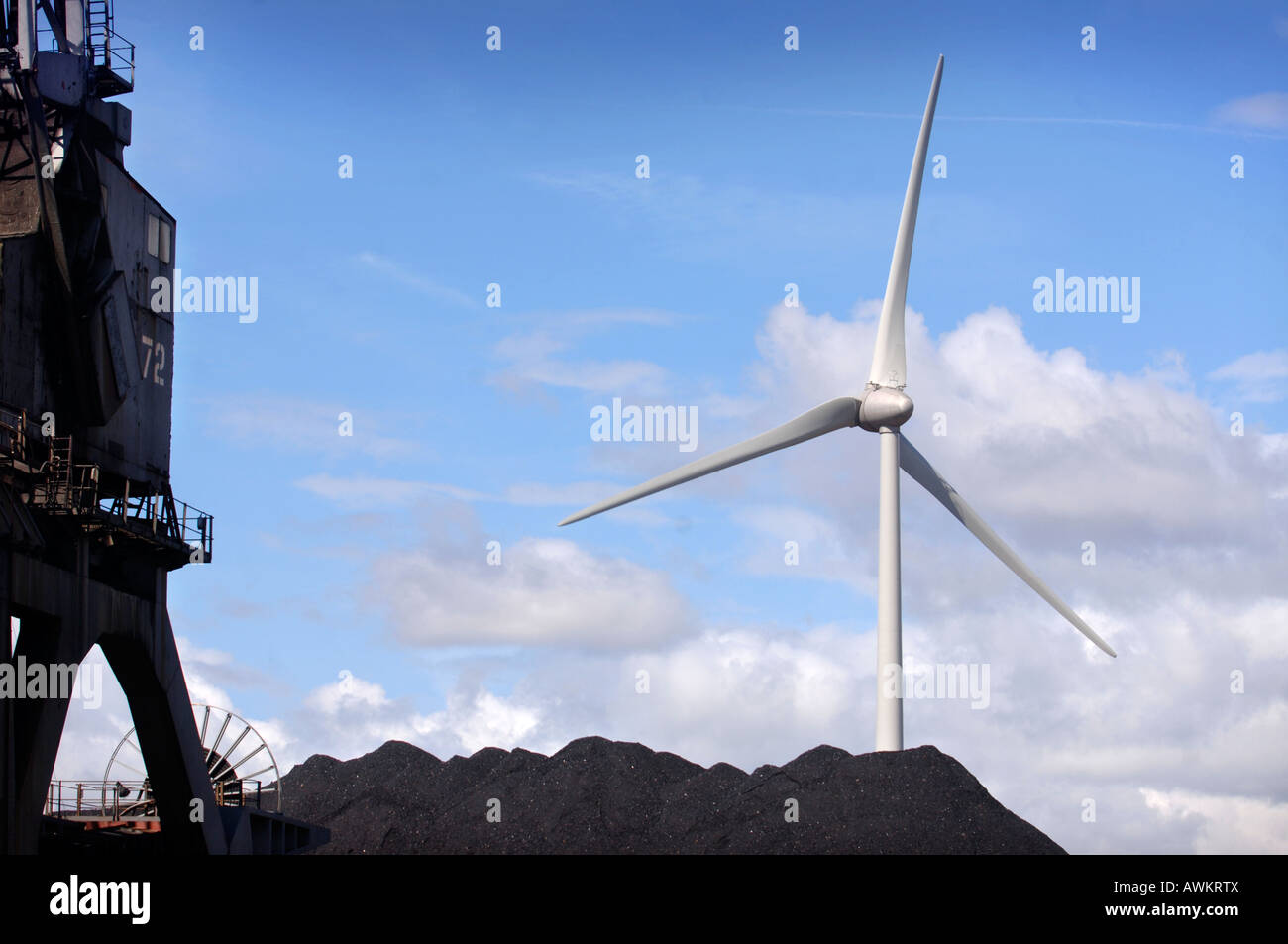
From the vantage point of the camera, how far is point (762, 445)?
182ft

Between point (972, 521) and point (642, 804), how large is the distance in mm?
14919

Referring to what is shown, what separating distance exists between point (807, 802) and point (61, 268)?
27.1m

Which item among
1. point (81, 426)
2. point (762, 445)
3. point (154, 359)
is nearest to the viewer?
point (81, 426)

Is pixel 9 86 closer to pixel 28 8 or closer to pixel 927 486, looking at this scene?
pixel 28 8

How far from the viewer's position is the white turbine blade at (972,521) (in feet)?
187

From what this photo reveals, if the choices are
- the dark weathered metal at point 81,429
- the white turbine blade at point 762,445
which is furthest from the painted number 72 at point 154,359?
the white turbine blade at point 762,445

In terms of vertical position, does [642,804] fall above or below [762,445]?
below

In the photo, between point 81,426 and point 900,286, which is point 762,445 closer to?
point 900,286

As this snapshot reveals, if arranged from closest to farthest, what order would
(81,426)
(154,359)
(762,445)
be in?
(81,426) → (154,359) → (762,445)

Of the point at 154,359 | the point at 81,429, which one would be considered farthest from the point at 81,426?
the point at 154,359

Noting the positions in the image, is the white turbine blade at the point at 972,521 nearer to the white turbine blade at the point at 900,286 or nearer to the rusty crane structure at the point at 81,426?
the white turbine blade at the point at 900,286
